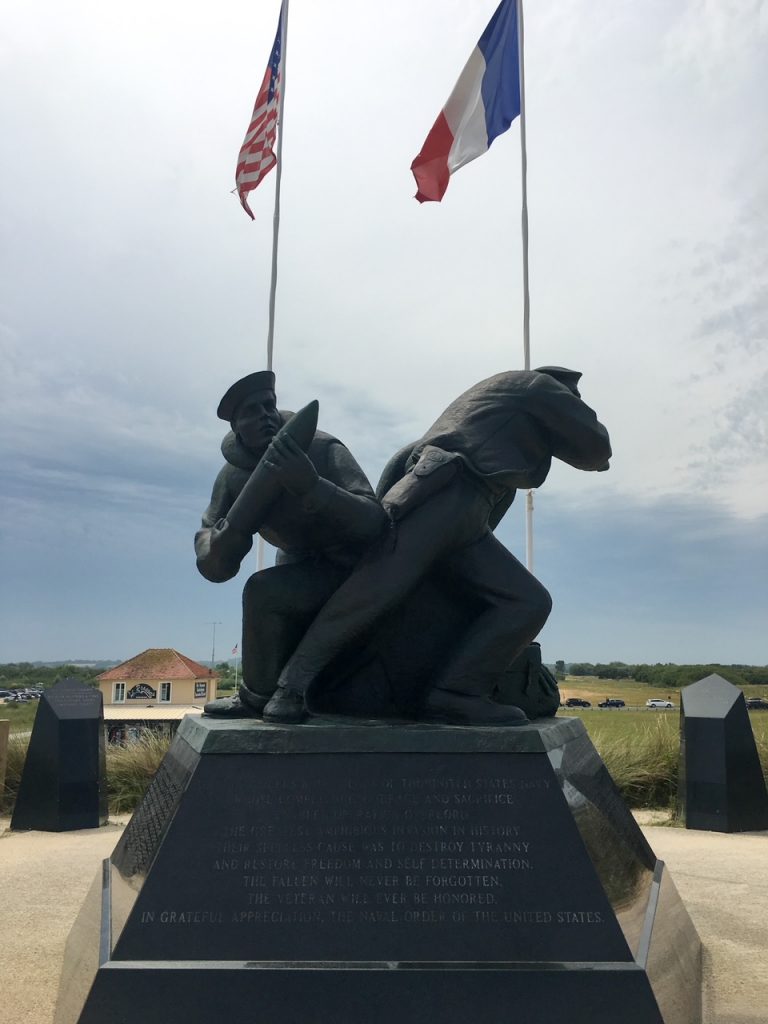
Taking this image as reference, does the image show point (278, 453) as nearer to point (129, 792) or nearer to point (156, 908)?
point (156, 908)

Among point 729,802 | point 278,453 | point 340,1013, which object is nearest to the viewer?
point 340,1013

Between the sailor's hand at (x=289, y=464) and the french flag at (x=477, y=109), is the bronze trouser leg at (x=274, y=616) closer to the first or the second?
the sailor's hand at (x=289, y=464)

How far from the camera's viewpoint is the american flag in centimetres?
1155

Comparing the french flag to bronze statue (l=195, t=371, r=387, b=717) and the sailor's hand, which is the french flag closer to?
bronze statue (l=195, t=371, r=387, b=717)

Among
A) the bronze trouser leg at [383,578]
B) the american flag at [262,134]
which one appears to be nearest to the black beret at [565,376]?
the bronze trouser leg at [383,578]

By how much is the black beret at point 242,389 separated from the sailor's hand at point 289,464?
61 centimetres

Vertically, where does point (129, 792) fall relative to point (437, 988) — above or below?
below

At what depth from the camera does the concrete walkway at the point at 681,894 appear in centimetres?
380

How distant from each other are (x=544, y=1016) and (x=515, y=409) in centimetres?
290

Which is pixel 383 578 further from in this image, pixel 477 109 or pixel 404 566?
pixel 477 109

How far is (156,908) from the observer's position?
3.09 metres

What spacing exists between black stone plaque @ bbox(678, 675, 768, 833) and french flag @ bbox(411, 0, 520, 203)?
25.0 feet

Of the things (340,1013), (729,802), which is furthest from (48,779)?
(729,802)

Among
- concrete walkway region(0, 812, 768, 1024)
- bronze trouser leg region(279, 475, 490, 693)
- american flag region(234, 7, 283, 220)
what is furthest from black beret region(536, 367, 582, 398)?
american flag region(234, 7, 283, 220)
